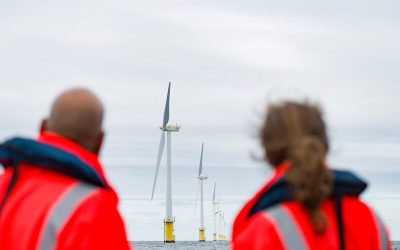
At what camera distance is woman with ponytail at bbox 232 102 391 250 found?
5816 millimetres

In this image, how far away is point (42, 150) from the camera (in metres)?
6.19

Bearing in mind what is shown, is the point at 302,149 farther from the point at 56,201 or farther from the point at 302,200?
the point at 56,201

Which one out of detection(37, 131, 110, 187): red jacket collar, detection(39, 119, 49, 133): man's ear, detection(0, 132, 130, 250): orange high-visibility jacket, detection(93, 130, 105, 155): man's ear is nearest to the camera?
detection(0, 132, 130, 250): orange high-visibility jacket

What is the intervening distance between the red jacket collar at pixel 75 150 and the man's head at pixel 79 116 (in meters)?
0.05

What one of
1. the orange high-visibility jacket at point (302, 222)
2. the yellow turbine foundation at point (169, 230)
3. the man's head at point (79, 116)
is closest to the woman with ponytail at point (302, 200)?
the orange high-visibility jacket at point (302, 222)

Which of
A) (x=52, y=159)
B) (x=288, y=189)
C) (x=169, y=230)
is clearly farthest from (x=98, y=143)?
(x=169, y=230)

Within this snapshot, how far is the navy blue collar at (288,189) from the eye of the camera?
5961 mm

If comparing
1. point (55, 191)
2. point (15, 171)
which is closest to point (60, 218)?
point (55, 191)

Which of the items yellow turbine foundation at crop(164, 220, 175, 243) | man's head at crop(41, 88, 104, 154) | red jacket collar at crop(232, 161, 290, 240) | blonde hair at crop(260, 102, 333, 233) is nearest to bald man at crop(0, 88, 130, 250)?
man's head at crop(41, 88, 104, 154)

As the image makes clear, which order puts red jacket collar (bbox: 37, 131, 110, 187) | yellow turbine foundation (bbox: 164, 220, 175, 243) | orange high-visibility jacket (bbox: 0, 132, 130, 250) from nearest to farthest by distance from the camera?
1. orange high-visibility jacket (bbox: 0, 132, 130, 250)
2. red jacket collar (bbox: 37, 131, 110, 187)
3. yellow turbine foundation (bbox: 164, 220, 175, 243)

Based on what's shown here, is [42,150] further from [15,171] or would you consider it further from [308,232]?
[308,232]

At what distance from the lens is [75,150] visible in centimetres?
627

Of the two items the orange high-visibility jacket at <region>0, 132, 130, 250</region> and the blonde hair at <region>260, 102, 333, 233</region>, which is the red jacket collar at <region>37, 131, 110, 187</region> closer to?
the orange high-visibility jacket at <region>0, 132, 130, 250</region>

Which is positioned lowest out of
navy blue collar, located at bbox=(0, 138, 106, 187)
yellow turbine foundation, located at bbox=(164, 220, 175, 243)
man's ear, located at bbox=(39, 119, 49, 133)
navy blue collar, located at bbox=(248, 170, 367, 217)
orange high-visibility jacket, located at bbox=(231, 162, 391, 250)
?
yellow turbine foundation, located at bbox=(164, 220, 175, 243)
